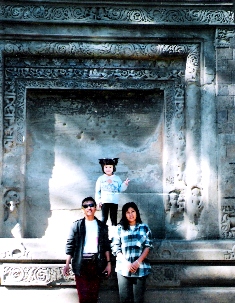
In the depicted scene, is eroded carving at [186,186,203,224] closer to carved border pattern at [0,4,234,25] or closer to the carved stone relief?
the carved stone relief

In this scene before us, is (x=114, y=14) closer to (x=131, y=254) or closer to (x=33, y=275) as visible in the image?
(x=131, y=254)

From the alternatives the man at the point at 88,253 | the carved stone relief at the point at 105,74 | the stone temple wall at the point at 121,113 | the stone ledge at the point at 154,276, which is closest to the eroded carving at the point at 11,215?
the stone temple wall at the point at 121,113

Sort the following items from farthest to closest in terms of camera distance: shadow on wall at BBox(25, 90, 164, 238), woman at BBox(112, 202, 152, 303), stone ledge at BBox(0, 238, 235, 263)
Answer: shadow on wall at BBox(25, 90, 164, 238)
stone ledge at BBox(0, 238, 235, 263)
woman at BBox(112, 202, 152, 303)

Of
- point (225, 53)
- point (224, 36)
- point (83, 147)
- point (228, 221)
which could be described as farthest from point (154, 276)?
point (224, 36)

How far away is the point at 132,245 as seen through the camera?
650 cm

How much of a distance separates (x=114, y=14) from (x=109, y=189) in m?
2.74

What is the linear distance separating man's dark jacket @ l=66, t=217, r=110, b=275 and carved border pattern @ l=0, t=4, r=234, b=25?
322cm

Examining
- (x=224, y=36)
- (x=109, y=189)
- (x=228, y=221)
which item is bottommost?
(x=228, y=221)

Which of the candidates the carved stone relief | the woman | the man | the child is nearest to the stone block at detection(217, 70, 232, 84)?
the carved stone relief

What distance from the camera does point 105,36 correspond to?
7.92 m

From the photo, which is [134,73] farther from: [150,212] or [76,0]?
[150,212]

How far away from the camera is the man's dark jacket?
21.4 ft

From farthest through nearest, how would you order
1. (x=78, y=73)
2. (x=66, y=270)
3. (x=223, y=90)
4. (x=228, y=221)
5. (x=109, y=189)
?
1. (x=78, y=73)
2. (x=223, y=90)
3. (x=228, y=221)
4. (x=109, y=189)
5. (x=66, y=270)

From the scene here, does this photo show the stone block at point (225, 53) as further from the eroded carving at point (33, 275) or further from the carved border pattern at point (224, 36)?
the eroded carving at point (33, 275)
